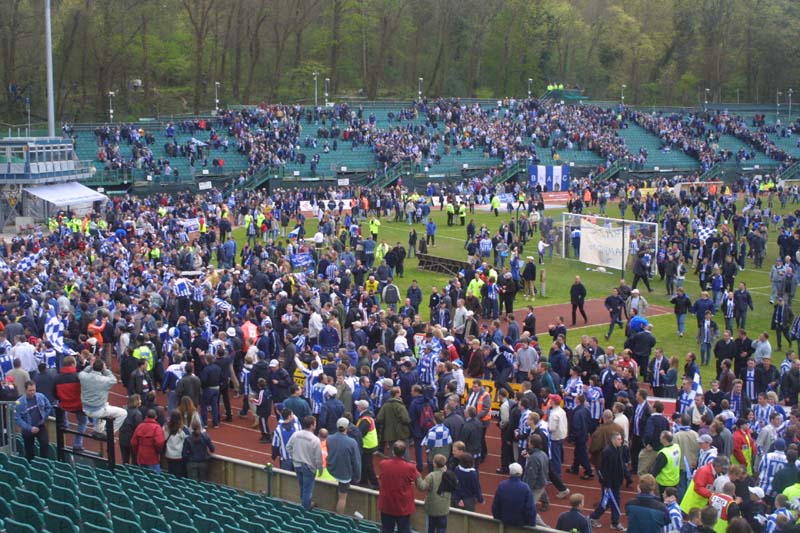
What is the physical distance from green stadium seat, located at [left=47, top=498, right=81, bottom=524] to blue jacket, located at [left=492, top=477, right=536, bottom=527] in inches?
172

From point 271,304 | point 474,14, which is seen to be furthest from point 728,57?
point 271,304

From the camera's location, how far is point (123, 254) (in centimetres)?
2916

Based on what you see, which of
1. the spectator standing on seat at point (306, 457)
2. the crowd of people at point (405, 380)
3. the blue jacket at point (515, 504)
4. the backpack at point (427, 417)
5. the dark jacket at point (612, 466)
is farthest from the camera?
the backpack at point (427, 417)

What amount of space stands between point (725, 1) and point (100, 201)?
64428mm

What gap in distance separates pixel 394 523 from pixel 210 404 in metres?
6.52

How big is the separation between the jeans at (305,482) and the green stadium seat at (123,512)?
3.06 metres

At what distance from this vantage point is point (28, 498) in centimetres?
959

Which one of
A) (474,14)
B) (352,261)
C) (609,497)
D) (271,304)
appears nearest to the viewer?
(609,497)

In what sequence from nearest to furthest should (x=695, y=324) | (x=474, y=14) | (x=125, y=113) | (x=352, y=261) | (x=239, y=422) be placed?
1. (x=239, y=422)
2. (x=695, y=324)
3. (x=352, y=261)
4. (x=125, y=113)
5. (x=474, y=14)

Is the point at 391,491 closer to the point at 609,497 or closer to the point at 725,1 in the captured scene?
the point at 609,497

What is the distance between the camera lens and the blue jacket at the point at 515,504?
1095cm

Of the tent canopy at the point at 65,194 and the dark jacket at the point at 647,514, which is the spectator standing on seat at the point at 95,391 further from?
the tent canopy at the point at 65,194

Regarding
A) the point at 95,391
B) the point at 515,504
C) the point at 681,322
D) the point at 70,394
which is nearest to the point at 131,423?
the point at 95,391

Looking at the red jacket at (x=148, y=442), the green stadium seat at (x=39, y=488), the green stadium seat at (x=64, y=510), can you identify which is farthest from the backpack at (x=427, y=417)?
the green stadium seat at (x=64, y=510)
